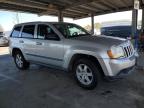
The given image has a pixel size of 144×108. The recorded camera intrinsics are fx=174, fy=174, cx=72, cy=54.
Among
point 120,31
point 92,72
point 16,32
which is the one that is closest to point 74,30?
point 92,72

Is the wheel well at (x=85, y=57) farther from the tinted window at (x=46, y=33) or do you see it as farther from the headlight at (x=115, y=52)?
the tinted window at (x=46, y=33)

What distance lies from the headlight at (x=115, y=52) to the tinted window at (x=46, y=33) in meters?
1.70

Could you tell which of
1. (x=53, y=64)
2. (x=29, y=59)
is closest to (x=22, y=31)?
(x=29, y=59)

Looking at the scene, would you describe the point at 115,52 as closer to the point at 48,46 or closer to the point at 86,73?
the point at 86,73

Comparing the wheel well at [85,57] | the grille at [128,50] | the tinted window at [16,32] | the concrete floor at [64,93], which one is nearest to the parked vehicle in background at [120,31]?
the concrete floor at [64,93]

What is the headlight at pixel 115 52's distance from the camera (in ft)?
13.4

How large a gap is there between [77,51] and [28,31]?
2.60 m

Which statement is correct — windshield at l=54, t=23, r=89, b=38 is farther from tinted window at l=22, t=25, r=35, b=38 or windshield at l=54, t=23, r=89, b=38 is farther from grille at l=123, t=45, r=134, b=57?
grille at l=123, t=45, r=134, b=57

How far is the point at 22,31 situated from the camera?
6.59 m

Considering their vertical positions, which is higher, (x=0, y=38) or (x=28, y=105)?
(x=0, y=38)

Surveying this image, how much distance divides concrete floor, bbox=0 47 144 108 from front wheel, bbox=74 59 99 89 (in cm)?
19

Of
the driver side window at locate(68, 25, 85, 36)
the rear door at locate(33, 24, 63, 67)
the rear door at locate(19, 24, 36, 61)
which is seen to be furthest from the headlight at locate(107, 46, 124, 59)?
the rear door at locate(19, 24, 36, 61)

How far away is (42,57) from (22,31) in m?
1.63

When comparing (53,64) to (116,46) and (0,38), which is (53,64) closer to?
(116,46)
